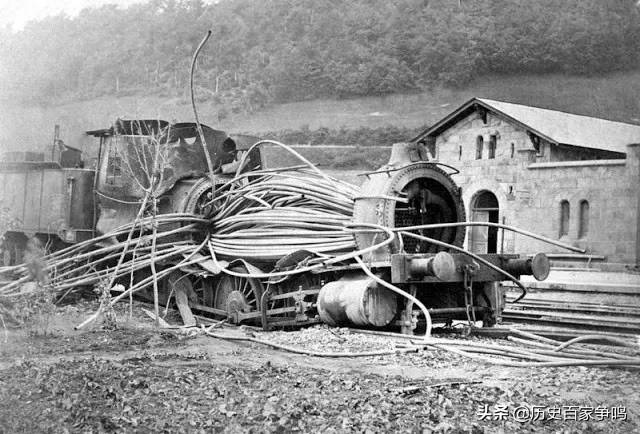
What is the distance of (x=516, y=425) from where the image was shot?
444 cm

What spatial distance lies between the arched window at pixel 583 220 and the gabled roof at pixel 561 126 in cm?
143

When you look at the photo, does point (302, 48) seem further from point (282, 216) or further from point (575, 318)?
point (575, 318)

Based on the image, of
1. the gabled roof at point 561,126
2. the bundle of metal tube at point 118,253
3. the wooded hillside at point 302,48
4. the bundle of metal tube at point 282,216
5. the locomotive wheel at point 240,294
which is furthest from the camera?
the gabled roof at point 561,126

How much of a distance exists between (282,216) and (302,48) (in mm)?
1867

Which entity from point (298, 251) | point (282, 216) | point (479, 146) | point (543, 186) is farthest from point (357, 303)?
point (543, 186)

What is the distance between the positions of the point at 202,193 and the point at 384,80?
274 centimetres

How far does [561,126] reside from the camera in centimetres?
1512

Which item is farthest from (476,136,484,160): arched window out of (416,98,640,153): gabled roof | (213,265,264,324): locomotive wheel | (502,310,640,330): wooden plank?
(213,265,264,324): locomotive wheel

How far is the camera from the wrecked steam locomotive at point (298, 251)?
794cm

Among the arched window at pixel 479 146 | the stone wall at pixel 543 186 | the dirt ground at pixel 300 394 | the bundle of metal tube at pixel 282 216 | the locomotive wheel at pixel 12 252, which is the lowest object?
the dirt ground at pixel 300 394

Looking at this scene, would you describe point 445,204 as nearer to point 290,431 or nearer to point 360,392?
point 360,392

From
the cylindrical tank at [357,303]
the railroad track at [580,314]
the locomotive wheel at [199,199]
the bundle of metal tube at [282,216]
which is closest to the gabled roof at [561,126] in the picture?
the railroad track at [580,314]

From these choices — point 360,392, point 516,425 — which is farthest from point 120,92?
point 516,425

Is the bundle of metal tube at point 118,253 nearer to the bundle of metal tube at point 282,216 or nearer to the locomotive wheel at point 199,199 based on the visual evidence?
the locomotive wheel at point 199,199
